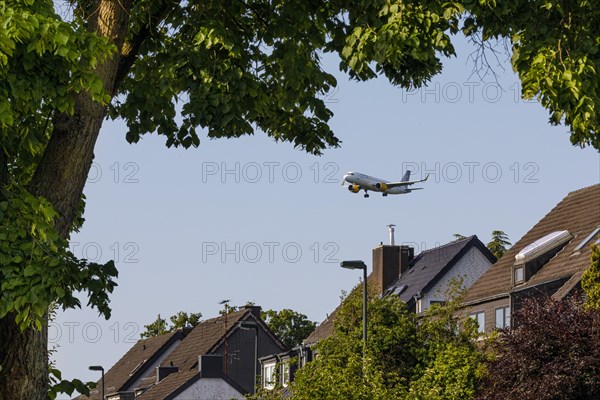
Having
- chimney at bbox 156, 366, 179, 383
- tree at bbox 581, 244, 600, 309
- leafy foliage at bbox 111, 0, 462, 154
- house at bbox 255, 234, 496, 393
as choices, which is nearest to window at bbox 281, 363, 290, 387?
house at bbox 255, 234, 496, 393

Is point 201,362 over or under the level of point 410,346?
over

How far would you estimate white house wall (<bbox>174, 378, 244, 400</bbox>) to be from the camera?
77250mm

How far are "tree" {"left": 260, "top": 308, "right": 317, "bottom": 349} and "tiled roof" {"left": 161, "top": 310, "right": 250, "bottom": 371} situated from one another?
735 inches

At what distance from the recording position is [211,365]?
7806 centimetres

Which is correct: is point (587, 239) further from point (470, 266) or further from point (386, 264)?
point (386, 264)

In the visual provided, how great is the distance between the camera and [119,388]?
96188 millimetres

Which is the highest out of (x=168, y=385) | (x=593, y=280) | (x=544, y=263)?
(x=168, y=385)

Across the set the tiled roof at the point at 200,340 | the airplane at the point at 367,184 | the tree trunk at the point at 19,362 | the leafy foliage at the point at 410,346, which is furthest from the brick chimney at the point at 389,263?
the tree trunk at the point at 19,362

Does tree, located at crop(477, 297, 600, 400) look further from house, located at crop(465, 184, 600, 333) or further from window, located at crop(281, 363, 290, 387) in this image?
house, located at crop(465, 184, 600, 333)

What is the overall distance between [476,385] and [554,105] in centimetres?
3124

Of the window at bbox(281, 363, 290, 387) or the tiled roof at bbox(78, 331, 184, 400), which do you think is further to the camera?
the tiled roof at bbox(78, 331, 184, 400)

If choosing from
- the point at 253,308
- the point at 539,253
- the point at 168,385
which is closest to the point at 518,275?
the point at 539,253

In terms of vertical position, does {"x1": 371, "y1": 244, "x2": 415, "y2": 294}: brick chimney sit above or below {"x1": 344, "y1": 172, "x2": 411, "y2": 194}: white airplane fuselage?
below

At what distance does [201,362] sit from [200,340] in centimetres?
1210
